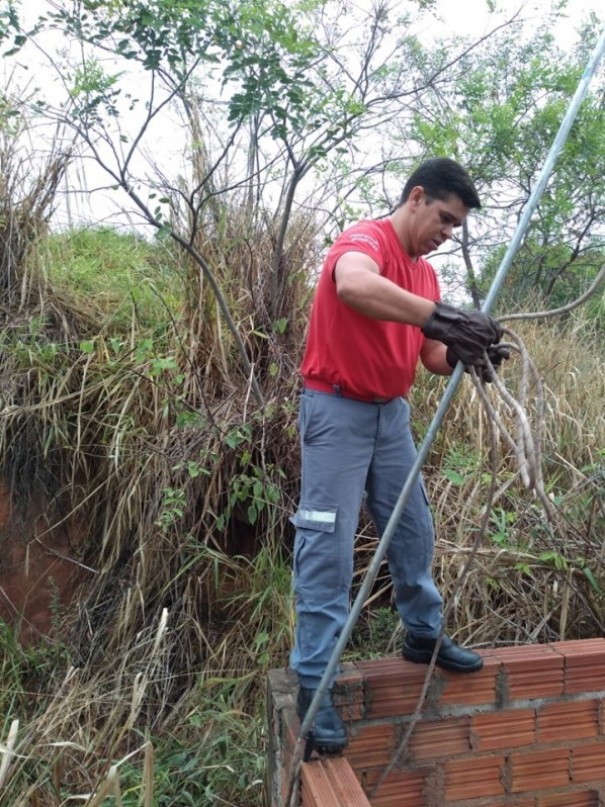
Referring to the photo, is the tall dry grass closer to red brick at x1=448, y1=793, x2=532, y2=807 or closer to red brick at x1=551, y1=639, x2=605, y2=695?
red brick at x1=551, y1=639, x2=605, y2=695

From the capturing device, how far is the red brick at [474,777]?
7.81ft

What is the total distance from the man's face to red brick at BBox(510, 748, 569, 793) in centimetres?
177

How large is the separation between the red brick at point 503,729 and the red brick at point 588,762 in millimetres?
191

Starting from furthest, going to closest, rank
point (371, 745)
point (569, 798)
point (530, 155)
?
1. point (530, 155)
2. point (569, 798)
3. point (371, 745)

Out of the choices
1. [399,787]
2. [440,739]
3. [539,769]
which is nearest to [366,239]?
[440,739]

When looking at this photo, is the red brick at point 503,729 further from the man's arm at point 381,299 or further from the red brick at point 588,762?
the man's arm at point 381,299

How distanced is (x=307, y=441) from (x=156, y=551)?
1588 millimetres

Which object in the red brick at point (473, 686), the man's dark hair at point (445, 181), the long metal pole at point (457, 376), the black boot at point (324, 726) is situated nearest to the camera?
the long metal pole at point (457, 376)

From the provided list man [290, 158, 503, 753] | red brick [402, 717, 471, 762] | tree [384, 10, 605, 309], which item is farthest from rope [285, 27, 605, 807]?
tree [384, 10, 605, 309]

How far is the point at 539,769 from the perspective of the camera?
2.46m

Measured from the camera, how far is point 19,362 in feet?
12.7

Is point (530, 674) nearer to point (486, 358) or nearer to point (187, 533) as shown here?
point (486, 358)

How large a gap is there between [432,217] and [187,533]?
6.66 ft

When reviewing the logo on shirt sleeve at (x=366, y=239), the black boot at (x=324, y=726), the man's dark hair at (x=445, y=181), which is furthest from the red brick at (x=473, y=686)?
the man's dark hair at (x=445, y=181)
